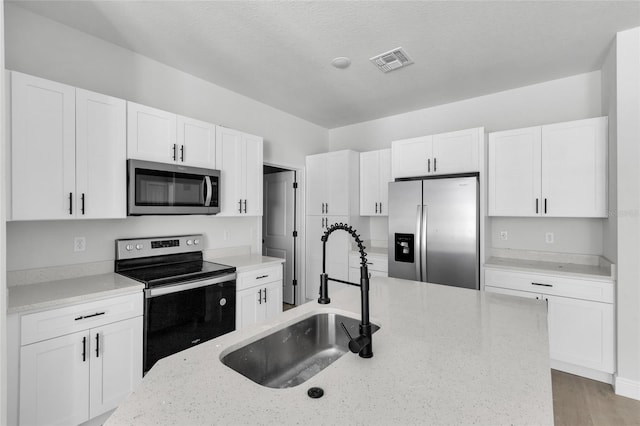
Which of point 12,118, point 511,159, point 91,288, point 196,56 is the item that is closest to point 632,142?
point 511,159

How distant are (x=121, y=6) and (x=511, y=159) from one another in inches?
139

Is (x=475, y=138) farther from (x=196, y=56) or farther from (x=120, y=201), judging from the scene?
(x=120, y=201)

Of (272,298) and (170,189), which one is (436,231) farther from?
(170,189)

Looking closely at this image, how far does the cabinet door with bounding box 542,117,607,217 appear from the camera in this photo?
2750 mm

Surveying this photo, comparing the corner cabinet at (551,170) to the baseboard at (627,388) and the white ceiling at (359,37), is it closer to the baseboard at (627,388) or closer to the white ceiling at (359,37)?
the white ceiling at (359,37)

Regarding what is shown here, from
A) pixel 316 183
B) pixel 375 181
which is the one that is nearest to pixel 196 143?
pixel 316 183

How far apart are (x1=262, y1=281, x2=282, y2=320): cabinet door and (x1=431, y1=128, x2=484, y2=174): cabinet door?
7.05 ft

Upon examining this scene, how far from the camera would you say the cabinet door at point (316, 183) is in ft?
14.4

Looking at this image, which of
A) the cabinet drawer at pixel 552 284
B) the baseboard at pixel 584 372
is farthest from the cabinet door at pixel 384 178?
the baseboard at pixel 584 372

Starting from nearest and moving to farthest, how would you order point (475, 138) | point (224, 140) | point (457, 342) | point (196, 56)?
point (457, 342)
point (196, 56)
point (224, 140)
point (475, 138)

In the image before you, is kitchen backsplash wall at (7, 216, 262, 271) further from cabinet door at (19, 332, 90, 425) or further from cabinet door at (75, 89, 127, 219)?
cabinet door at (19, 332, 90, 425)

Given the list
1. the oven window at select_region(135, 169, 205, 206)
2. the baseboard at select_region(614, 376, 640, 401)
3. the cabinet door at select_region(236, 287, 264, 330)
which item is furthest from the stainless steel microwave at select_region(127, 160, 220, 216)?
the baseboard at select_region(614, 376, 640, 401)

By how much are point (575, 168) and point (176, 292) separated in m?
3.56

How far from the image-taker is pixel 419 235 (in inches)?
133
